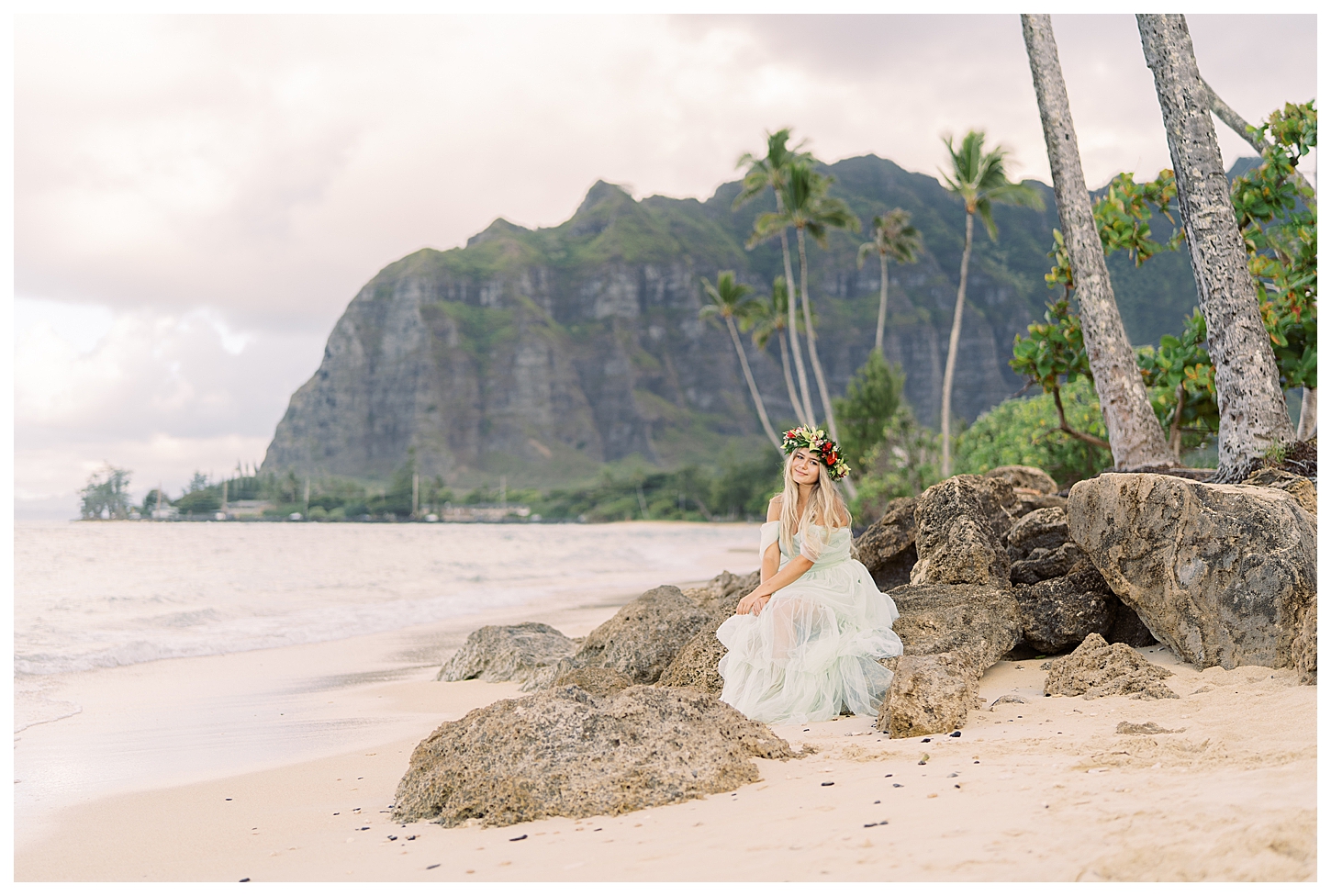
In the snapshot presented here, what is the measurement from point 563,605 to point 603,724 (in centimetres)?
1173

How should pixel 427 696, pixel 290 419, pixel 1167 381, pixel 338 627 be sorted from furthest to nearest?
1. pixel 290 419
2. pixel 338 627
3. pixel 1167 381
4. pixel 427 696

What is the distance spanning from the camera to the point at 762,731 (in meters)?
3.65

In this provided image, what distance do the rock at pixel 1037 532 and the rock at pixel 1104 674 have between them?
4.98ft

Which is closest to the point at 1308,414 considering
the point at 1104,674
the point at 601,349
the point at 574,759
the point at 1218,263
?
the point at 1218,263

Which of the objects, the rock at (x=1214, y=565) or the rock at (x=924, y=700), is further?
the rock at (x=1214, y=565)

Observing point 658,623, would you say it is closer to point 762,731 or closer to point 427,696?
point 427,696

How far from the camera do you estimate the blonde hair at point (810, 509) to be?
15.4 ft

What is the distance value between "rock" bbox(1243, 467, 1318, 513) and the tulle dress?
252 centimetres

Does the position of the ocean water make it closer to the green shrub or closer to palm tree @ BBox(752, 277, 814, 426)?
the green shrub

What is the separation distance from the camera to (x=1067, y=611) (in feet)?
17.9

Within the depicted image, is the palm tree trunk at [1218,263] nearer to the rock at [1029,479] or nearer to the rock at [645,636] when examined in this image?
the rock at [1029,479]

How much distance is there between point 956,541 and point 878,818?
11.1 feet

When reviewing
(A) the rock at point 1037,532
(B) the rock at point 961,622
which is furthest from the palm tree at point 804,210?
(B) the rock at point 961,622

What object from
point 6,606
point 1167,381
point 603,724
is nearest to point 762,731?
point 603,724
